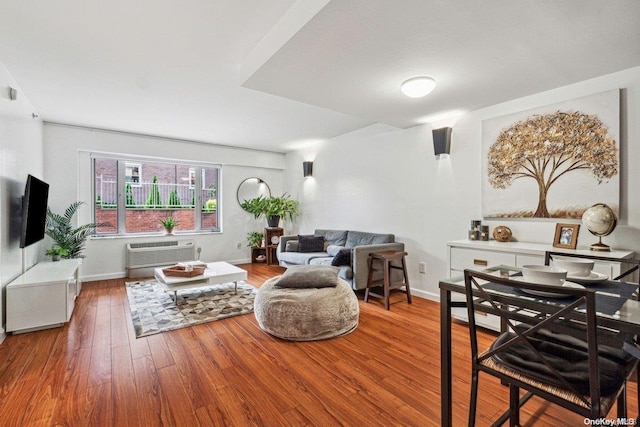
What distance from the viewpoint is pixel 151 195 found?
5.42m

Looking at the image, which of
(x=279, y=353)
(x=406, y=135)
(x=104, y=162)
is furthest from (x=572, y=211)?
(x=104, y=162)

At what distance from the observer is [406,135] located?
400cm

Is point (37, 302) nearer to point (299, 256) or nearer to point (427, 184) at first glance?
point (299, 256)

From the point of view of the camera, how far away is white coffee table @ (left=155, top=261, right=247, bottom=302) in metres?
3.28

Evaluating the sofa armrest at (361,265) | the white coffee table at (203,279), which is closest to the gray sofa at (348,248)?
the sofa armrest at (361,265)

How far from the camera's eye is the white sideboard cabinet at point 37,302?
2.58 metres

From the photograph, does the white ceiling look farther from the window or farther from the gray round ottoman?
the gray round ottoman

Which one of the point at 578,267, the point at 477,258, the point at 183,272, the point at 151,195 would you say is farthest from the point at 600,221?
the point at 151,195

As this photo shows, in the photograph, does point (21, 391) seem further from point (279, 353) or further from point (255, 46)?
point (255, 46)

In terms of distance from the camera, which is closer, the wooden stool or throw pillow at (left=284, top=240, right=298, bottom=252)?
the wooden stool

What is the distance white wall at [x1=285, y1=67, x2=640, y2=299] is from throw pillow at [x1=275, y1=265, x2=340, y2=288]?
1.55 metres

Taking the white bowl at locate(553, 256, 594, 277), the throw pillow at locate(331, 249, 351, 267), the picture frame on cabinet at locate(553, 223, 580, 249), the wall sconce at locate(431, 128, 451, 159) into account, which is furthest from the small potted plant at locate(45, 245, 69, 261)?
the picture frame on cabinet at locate(553, 223, 580, 249)

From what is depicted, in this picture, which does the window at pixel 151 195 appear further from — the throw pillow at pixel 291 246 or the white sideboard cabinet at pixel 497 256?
the white sideboard cabinet at pixel 497 256

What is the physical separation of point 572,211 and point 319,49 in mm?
2604
